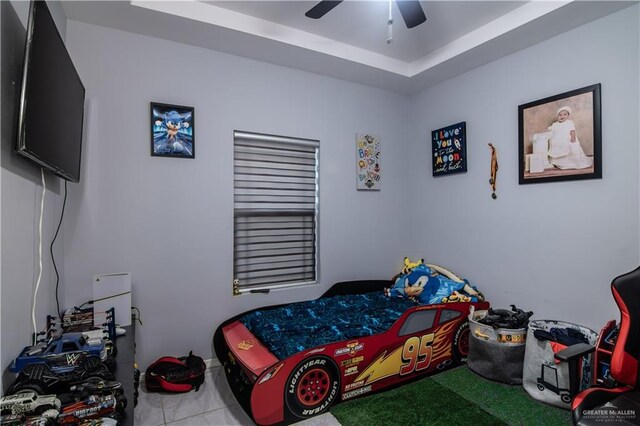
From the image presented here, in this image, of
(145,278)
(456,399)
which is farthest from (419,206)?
(145,278)

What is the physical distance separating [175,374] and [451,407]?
6.67 feet

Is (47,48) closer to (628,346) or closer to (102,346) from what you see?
(102,346)

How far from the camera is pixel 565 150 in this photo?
104 inches

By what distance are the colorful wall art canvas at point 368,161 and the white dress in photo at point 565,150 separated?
66.7 inches

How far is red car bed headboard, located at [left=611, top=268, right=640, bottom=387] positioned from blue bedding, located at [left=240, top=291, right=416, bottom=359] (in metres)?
1.32

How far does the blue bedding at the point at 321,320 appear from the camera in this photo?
2344 millimetres

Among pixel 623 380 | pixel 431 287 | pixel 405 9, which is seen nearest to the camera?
pixel 623 380

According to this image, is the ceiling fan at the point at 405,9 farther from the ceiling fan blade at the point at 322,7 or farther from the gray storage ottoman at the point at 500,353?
the gray storage ottoman at the point at 500,353

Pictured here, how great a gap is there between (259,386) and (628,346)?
1954mm

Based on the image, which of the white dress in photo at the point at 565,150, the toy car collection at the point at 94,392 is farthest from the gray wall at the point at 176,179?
the white dress in photo at the point at 565,150

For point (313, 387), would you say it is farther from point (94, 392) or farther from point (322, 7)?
point (322, 7)

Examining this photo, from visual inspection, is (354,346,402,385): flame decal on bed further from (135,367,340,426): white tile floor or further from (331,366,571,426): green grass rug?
(135,367,340,426): white tile floor

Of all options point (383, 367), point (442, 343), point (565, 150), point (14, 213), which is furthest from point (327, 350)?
point (565, 150)

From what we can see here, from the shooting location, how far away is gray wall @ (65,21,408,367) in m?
2.53
